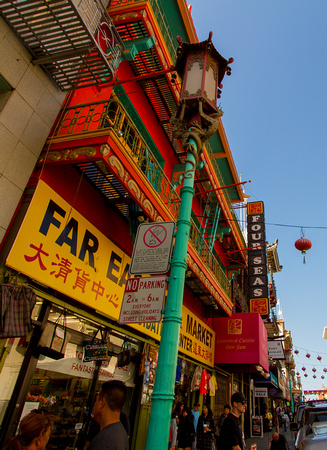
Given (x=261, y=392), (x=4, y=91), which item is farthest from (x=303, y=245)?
(x=4, y=91)

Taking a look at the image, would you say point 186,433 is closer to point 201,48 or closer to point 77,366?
point 77,366

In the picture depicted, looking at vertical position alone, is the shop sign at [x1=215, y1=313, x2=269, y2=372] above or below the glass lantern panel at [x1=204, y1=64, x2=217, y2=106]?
below

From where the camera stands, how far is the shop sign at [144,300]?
3488 millimetres

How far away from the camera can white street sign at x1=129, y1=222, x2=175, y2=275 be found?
12.5ft

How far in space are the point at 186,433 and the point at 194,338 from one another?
359 cm

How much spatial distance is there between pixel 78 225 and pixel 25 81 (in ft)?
10.4

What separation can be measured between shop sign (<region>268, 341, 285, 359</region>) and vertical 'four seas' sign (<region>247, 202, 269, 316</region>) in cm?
724

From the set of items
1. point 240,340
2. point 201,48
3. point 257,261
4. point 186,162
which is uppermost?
point 257,261

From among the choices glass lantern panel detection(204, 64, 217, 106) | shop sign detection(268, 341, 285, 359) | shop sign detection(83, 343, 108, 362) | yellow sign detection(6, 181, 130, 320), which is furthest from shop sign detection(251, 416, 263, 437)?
glass lantern panel detection(204, 64, 217, 106)

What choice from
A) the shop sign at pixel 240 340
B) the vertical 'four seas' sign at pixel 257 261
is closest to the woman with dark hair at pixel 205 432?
the shop sign at pixel 240 340

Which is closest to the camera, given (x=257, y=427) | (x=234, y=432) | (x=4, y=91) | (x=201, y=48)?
(x=234, y=432)

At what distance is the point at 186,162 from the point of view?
465 cm

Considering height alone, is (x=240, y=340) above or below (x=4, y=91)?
below

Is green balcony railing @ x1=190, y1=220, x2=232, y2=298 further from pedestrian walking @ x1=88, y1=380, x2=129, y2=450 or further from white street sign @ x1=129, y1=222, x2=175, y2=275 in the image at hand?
pedestrian walking @ x1=88, y1=380, x2=129, y2=450
